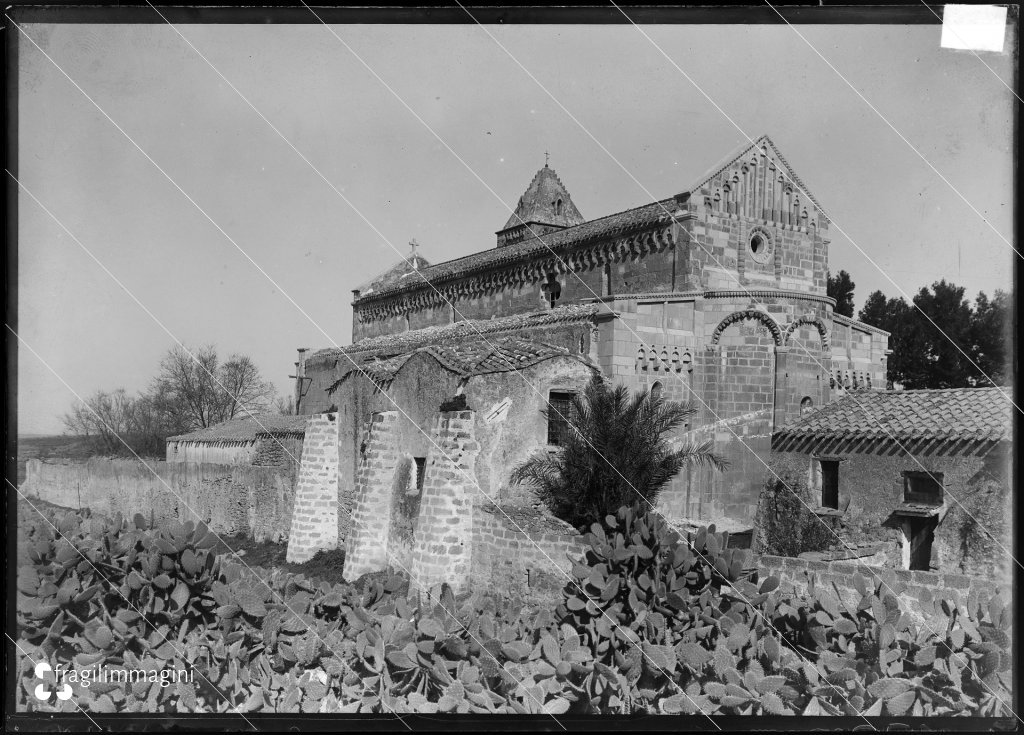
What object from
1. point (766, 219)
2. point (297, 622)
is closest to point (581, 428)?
point (297, 622)

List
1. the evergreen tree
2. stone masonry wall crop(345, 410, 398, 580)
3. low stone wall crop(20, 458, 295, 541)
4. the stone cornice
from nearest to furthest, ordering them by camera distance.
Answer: stone masonry wall crop(345, 410, 398, 580)
the stone cornice
the evergreen tree
low stone wall crop(20, 458, 295, 541)

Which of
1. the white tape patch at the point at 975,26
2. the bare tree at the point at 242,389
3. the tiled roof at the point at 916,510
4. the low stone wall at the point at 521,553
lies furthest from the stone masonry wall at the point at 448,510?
the white tape patch at the point at 975,26

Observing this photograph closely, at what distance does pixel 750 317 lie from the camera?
1031 cm

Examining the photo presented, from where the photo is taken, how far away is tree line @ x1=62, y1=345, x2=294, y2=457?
862 cm

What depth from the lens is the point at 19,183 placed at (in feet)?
21.6

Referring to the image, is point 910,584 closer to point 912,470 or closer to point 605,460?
point 605,460

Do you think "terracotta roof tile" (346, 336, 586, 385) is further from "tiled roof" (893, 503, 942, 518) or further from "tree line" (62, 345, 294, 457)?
"tiled roof" (893, 503, 942, 518)

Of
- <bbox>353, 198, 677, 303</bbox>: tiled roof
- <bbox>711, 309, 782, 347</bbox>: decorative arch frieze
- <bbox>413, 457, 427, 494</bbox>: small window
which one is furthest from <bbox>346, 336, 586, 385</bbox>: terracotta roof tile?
<bbox>353, 198, 677, 303</bbox>: tiled roof

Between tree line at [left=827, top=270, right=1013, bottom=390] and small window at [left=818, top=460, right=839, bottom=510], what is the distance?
81.7 inches

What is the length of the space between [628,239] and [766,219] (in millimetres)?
2190

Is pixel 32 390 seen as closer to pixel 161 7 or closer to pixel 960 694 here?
pixel 161 7

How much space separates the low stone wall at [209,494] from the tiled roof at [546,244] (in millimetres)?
5754

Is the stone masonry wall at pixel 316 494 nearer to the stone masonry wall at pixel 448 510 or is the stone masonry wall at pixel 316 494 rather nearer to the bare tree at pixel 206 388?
the bare tree at pixel 206 388

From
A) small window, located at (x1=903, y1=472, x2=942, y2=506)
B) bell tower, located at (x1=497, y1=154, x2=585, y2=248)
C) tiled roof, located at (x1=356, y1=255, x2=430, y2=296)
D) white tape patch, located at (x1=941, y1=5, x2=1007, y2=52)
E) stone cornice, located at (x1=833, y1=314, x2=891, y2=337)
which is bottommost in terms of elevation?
small window, located at (x1=903, y1=472, x2=942, y2=506)
